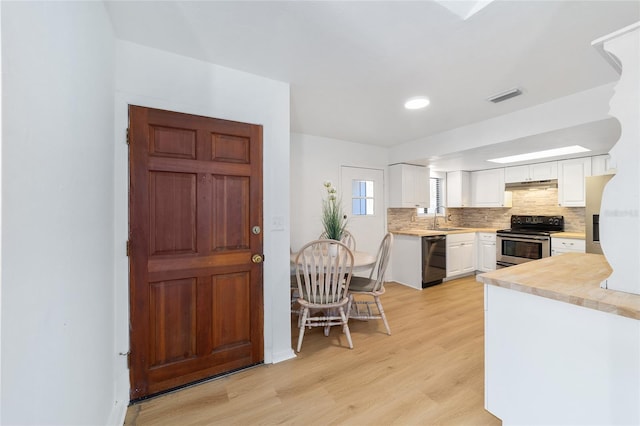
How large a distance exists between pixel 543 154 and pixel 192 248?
4526 millimetres

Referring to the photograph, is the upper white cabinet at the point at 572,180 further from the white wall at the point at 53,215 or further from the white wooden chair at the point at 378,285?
the white wall at the point at 53,215

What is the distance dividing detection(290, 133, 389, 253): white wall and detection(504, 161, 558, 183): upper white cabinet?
2.90 metres

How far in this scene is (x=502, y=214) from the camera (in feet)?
16.7

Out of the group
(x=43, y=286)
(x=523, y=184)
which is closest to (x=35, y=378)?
(x=43, y=286)

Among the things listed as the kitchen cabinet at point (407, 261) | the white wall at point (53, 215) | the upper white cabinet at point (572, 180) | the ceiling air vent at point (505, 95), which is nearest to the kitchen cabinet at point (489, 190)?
the upper white cabinet at point (572, 180)

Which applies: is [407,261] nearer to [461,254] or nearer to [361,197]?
Answer: [461,254]

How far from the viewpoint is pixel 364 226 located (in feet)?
14.0

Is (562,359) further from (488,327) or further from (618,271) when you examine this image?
(618,271)

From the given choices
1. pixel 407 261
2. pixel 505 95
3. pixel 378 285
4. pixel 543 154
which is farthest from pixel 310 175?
pixel 543 154

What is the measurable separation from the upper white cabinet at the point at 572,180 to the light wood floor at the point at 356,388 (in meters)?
2.84

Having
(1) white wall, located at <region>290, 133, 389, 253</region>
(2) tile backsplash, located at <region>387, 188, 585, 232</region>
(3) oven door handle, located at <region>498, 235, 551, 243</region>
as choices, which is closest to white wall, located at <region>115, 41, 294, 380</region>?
(1) white wall, located at <region>290, 133, 389, 253</region>

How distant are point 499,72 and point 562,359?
199 cm

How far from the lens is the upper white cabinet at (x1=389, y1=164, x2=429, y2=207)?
4363 mm

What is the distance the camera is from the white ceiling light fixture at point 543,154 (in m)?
3.32
